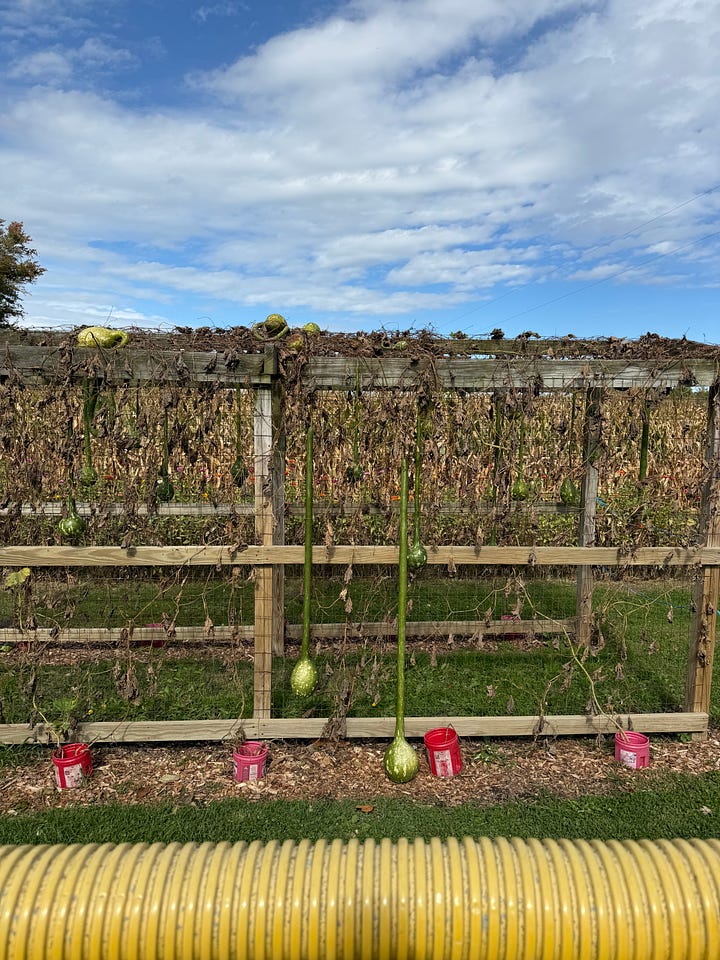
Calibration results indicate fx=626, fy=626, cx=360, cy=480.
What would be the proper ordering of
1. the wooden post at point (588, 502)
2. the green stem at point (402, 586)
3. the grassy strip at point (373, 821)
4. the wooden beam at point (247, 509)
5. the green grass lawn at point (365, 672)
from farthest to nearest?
1. the wooden beam at point (247, 509)
2. the green grass lawn at point (365, 672)
3. the wooden post at point (588, 502)
4. the green stem at point (402, 586)
5. the grassy strip at point (373, 821)

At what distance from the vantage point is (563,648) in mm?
6777

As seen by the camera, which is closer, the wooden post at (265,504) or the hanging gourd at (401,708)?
the hanging gourd at (401,708)

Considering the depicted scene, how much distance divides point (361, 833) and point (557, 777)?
1487 millimetres

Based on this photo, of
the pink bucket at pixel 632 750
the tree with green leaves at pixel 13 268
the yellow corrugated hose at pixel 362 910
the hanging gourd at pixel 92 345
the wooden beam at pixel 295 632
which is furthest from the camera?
the tree with green leaves at pixel 13 268

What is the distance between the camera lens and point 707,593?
15.2 feet

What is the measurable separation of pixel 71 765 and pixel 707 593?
181 inches

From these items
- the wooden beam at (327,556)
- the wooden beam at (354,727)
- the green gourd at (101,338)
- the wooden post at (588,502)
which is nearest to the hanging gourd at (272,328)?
the green gourd at (101,338)

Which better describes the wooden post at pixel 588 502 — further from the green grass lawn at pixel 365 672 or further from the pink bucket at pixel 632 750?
the pink bucket at pixel 632 750

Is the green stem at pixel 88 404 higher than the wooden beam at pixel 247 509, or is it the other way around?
the green stem at pixel 88 404

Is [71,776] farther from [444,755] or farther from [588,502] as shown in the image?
[588,502]

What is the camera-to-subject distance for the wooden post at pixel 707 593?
4.48 m

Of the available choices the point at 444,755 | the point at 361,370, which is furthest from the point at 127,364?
the point at 444,755

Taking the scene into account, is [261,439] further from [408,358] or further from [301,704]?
[301,704]

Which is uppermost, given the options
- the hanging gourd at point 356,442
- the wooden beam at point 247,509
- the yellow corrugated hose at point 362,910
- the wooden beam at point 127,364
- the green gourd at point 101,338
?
the green gourd at point 101,338
